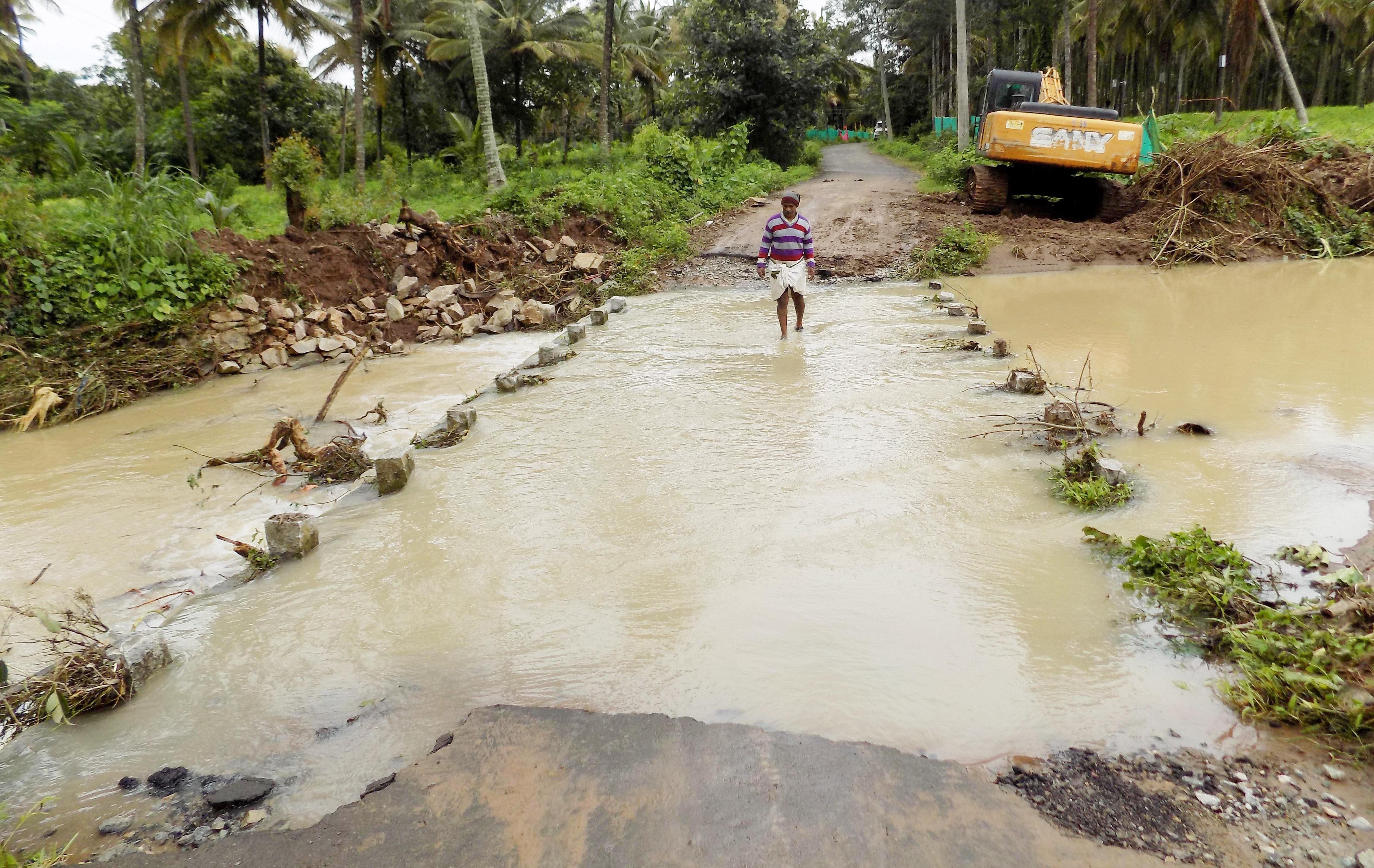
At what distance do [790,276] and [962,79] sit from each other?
14.9m

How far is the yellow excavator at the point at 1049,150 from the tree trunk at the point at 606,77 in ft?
33.4

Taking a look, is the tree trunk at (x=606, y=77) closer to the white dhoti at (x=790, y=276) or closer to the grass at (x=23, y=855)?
the white dhoti at (x=790, y=276)

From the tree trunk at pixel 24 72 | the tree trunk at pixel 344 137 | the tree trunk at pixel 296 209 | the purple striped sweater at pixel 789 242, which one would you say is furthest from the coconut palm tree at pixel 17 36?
the purple striped sweater at pixel 789 242

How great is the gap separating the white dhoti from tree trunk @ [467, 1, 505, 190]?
1115 centimetres

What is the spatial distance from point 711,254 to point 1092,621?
39.2ft

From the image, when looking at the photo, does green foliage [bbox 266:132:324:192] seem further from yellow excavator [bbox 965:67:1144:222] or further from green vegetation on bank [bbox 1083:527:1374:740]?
green vegetation on bank [bbox 1083:527:1374:740]

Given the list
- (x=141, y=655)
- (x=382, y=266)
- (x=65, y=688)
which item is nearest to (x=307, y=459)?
(x=141, y=655)

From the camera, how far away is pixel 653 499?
5.02m

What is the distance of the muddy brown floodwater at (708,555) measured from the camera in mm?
3002

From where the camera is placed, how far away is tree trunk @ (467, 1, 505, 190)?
1716 centimetres

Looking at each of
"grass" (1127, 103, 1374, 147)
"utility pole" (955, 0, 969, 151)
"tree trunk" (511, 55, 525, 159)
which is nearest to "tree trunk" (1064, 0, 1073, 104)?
"grass" (1127, 103, 1374, 147)

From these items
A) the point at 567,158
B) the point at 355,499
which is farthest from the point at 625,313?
the point at 567,158

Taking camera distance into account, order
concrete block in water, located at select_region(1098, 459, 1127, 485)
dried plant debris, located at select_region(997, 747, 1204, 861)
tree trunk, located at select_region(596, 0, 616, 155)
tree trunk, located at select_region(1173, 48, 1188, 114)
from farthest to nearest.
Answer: tree trunk, located at select_region(1173, 48, 1188, 114), tree trunk, located at select_region(596, 0, 616, 155), concrete block in water, located at select_region(1098, 459, 1127, 485), dried plant debris, located at select_region(997, 747, 1204, 861)

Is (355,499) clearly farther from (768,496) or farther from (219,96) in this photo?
(219,96)
